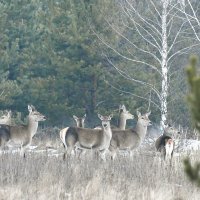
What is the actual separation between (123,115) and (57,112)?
516 cm

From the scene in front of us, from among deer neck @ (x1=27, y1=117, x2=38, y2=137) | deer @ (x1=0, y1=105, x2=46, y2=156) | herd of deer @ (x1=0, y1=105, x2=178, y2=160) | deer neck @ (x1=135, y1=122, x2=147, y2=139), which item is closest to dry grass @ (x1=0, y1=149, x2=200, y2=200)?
herd of deer @ (x1=0, y1=105, x2=178, y2=160)

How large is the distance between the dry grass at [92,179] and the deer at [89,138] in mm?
3320

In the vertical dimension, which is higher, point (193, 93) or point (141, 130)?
point (193, 93)

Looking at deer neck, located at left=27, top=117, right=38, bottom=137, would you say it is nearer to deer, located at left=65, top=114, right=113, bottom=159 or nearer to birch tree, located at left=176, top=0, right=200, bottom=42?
deer, located at left=65, top=114, right=113, bottom=159

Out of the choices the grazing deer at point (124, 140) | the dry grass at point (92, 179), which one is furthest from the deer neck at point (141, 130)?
the dry grass at point (92, 179)

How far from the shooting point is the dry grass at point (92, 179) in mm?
10328

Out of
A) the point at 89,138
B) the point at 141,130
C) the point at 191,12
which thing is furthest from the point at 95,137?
the point at 191,12

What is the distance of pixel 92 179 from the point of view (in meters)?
11.3

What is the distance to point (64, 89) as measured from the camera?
2567 cm

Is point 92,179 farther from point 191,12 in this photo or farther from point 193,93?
point 191,12

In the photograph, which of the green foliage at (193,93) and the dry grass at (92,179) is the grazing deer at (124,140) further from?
the green foliage at (193,93)

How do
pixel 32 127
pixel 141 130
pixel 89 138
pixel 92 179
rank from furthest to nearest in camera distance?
pixel 32 127 < pixel 141 130 < pixel 89 138 < pixel 92 179

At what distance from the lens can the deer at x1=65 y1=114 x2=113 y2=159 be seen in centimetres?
1672

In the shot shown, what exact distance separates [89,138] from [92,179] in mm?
5621
